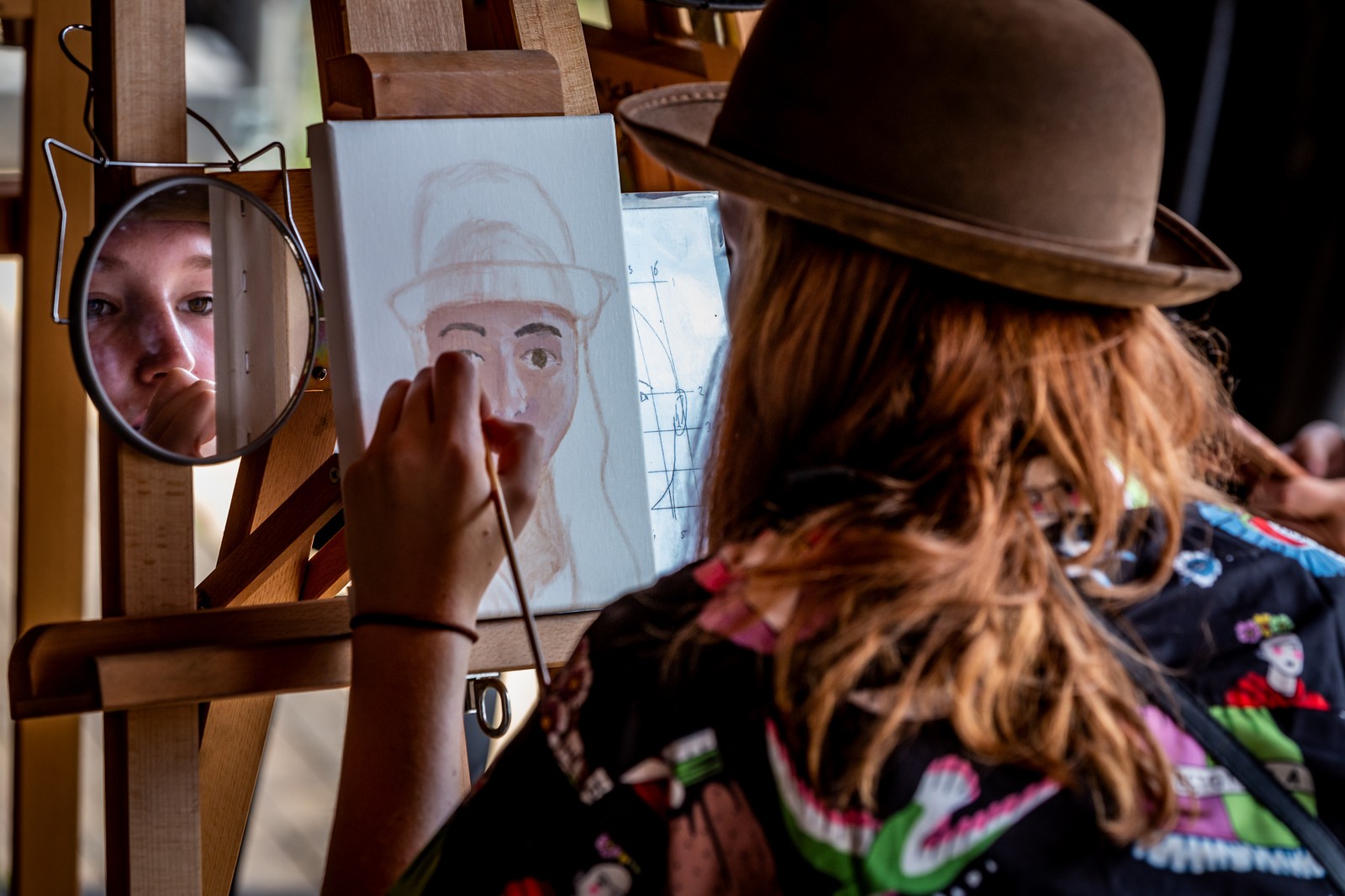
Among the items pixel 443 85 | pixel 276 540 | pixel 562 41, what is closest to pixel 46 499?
pixel 276 540

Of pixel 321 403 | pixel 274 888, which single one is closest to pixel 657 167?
pixel 321 403

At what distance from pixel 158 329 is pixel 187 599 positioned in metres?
0.26

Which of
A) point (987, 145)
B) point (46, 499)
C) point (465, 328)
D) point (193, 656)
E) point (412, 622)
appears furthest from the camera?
point (46, 499)

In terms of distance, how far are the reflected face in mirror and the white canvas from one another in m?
0.12

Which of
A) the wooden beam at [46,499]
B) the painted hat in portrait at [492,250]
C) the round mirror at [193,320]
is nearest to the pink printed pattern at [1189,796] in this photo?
the painted hat in portrait at [492,250]

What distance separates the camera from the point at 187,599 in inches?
42.1

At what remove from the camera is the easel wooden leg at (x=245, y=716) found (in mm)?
1254

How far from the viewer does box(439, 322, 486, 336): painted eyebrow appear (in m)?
1.13

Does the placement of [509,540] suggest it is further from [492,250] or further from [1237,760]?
[1237,760]

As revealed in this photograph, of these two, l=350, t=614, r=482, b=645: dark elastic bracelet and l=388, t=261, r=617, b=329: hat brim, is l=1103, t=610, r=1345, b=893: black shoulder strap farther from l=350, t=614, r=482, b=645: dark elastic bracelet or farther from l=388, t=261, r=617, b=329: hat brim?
l=388, t=261, r=617, b=329: hat brim

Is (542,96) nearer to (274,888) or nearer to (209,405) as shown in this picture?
(209,405)

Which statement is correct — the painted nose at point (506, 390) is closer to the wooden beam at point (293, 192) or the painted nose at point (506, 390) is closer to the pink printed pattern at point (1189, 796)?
the wooden beam at point (293, 192)

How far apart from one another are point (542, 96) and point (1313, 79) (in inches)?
64.6

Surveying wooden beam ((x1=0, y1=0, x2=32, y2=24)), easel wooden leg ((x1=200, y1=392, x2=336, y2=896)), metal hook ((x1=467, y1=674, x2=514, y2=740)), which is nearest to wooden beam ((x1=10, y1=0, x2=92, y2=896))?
wooden beam ((x1=0, y1=0, x2=32, y2=24))
